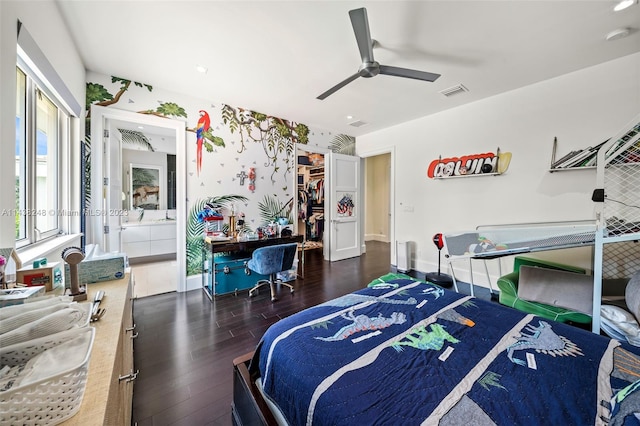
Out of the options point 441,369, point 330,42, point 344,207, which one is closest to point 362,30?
point 330,42

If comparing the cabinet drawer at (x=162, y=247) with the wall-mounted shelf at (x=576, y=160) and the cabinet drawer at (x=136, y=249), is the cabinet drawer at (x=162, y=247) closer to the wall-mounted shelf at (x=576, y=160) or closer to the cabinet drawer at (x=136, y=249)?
the cabinet drawer at (x=136, y=249)

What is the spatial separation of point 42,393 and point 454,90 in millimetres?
4112

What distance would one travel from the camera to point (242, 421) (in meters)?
1.33

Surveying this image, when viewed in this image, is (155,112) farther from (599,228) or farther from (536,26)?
(599,228)

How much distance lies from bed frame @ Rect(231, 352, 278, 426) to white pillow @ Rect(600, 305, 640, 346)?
229 cm

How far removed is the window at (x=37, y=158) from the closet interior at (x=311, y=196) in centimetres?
376

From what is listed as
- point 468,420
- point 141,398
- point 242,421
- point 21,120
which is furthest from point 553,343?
point 21,120

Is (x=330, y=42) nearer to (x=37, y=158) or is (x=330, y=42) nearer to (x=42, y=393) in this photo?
(x=37, y=158)

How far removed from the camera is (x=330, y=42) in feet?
7.27

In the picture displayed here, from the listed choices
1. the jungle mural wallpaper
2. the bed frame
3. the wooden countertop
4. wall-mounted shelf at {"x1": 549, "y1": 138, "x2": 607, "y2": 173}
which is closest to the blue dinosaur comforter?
the bed frame

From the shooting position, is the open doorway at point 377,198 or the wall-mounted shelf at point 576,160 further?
the open doorway at point 377,198

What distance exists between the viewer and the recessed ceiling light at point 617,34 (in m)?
2.06

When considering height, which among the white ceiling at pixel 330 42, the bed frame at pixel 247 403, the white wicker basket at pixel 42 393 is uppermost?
the white ceiling at pixel 330 42

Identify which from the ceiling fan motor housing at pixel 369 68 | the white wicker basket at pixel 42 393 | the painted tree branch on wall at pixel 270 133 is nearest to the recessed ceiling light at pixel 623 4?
the ceiling fan motor housing at pixel 369 68
